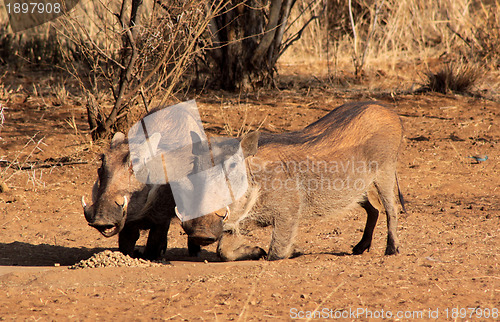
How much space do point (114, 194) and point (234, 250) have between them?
0.89 meters

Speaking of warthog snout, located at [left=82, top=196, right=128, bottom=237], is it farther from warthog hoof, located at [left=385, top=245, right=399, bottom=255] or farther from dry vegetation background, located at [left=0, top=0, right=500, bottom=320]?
warthog hoof, located at [left=385, top=245, right=399, bottom=255]

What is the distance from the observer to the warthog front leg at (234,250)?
3.89 metres

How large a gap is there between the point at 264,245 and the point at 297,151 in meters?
0.82

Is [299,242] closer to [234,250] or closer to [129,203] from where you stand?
[234,250]

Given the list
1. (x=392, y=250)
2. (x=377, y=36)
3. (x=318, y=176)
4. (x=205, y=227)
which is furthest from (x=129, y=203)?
(x=377, y=36)

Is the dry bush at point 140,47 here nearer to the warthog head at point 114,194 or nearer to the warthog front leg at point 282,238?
the warthog head at point 114,194

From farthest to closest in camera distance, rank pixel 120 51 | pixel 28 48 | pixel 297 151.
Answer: pixel 28 48 < pixel 120 51 < pixel 297 151

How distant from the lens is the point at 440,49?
1008 cm

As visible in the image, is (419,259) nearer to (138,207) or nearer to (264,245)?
(264,245)

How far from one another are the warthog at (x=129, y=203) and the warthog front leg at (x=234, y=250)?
0.39 meters

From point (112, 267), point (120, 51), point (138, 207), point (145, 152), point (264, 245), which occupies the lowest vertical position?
point (264, 245)

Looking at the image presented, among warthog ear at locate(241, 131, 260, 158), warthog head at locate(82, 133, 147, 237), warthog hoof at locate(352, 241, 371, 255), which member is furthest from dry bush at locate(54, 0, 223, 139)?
warthog hoof at locate(352, 241, 371, 255)

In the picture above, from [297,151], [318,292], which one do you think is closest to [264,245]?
[297,151]

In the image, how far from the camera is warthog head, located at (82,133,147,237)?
11.4 ft
